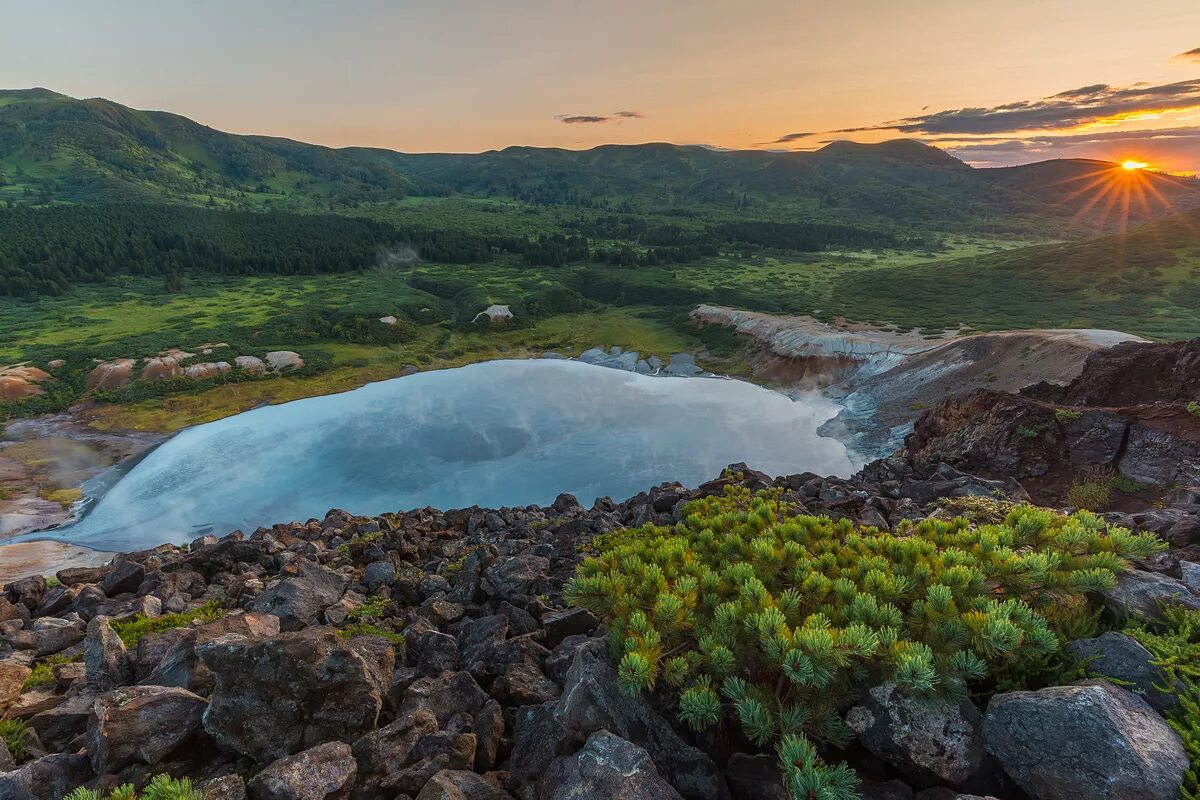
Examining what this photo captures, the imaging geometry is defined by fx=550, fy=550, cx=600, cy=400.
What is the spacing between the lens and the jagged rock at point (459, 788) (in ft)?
18.7

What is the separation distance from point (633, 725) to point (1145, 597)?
6020 mm

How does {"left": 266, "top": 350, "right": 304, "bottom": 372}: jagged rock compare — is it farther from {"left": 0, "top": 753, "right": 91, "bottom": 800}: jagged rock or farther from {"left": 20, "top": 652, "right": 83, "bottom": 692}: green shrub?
{"left": 0, "top": 753, "right": 91, "bottom": 800}: jagged rock

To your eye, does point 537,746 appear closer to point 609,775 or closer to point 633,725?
point 633,725

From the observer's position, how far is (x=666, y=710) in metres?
6.30

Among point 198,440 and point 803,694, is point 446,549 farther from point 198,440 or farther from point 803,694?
point 198,440

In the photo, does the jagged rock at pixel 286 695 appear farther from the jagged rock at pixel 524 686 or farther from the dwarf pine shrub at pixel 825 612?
the dwarf pine shrub at pixel 825 612

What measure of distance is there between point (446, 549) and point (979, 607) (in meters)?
16.1

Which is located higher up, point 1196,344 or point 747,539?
point 747,539

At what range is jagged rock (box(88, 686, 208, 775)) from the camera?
6461mm

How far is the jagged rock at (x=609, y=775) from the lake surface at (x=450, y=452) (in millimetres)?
30875

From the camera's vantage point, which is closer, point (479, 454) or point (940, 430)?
point (940, 430)

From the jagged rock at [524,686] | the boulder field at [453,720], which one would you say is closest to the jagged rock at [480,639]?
the boulder field at [453,720]

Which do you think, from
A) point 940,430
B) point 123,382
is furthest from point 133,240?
point 940,430

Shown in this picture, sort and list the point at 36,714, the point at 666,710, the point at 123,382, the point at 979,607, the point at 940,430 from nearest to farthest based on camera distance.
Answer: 1. the point at 979,607
2. the point at 666,710
3. the point at 36,714
4. the point at 940,430
5. the point at 123,382
